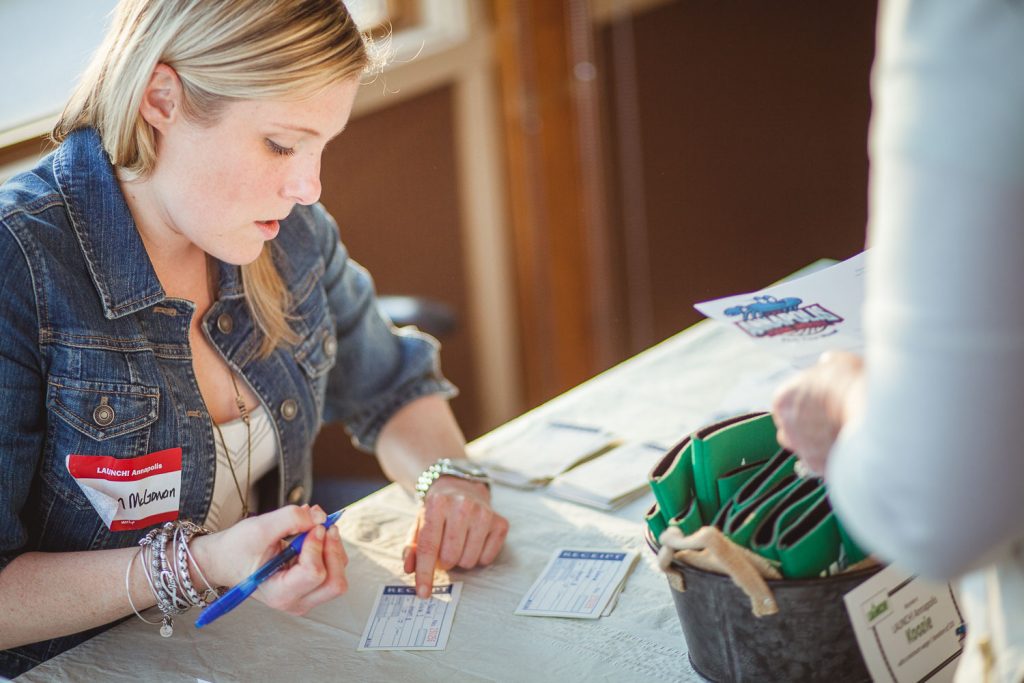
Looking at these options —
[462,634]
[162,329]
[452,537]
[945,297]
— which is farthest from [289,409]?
[945,297]

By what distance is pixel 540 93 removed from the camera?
3.32 metres

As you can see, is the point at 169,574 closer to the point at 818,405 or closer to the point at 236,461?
the point at 236,461

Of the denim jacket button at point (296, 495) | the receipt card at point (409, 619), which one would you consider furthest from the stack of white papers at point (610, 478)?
the denim jacket button at point (296, 495)

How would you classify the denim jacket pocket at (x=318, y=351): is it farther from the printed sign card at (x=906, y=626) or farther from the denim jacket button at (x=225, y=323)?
the printed sign card at (x=906, y=626)

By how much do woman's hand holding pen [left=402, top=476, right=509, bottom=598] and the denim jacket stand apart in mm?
273

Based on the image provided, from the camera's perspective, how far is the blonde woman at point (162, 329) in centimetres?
112

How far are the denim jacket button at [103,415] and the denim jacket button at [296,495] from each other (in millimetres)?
341

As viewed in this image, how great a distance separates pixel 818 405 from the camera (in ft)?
2.31

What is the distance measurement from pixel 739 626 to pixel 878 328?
15.9 inches

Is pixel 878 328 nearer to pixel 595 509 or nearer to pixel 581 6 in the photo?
pixel 595 509

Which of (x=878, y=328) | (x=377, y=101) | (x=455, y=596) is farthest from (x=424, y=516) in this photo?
(x=377, y=101)

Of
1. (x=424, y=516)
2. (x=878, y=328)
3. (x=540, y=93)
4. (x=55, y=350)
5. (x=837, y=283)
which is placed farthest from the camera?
(x=540, y=93)

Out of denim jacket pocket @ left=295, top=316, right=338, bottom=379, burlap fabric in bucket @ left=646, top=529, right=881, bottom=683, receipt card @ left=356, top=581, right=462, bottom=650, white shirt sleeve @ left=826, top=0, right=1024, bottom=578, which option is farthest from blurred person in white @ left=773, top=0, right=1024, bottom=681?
denim jacket pocket @ left=295, top=316, right=338, bottom=379

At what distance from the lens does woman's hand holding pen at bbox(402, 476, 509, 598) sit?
122 cm
